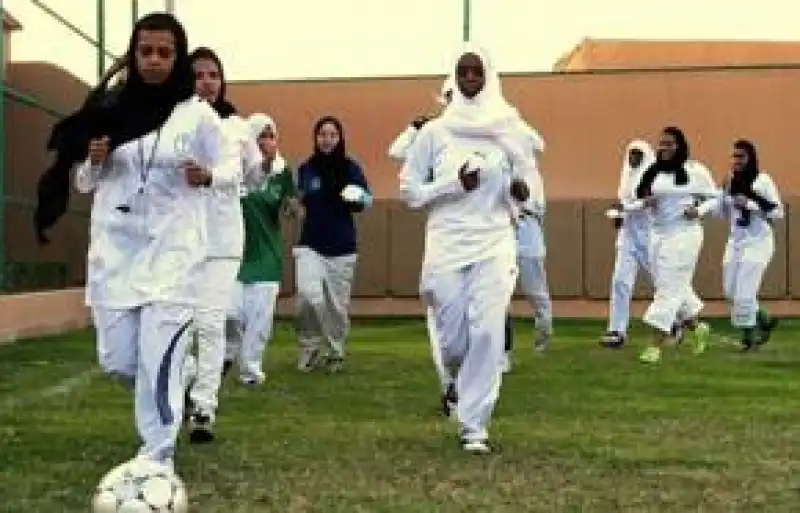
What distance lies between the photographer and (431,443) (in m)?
7.70

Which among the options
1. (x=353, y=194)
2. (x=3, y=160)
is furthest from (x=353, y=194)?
(x=3, y=160)

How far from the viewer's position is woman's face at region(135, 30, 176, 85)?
5.97 metres

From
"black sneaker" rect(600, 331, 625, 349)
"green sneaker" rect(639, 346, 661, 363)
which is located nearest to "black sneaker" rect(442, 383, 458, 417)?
"green sneaker" rect(639, 346, 661, 363)

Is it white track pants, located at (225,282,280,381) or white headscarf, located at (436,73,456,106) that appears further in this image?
white track pants, located at (225,282,280,381)

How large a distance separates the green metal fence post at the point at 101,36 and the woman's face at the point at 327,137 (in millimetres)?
8814

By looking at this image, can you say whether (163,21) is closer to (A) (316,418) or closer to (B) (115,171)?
(B) (115,171)

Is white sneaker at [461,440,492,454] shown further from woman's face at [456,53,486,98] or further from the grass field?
woman's face at [456,53,486,98]

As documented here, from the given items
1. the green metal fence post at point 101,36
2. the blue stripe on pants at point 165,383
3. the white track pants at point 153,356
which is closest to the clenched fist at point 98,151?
the white track pants at point 153,356

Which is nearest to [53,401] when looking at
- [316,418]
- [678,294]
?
[316,418]

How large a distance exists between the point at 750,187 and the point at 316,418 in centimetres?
739

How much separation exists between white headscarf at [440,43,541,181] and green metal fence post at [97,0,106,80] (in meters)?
13.2

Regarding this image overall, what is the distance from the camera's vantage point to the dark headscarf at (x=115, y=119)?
594 centimetres

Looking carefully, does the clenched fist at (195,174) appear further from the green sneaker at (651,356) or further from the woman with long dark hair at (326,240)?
the green sneaker at (651,356)

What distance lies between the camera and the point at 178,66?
6055 mm
